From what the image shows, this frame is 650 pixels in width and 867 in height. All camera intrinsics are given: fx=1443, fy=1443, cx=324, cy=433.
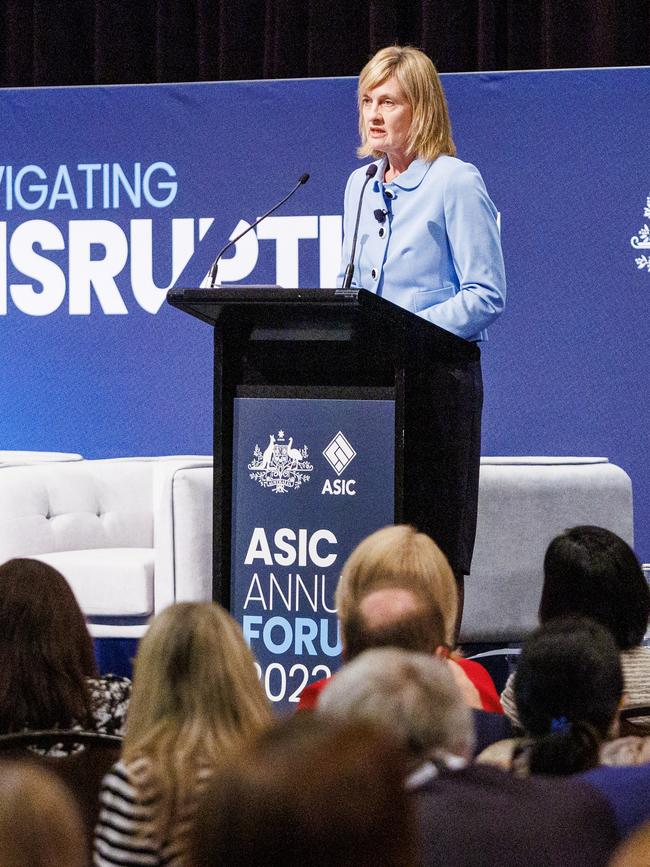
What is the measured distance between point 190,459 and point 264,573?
6.25ft

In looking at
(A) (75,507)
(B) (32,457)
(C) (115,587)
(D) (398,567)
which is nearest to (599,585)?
(D) (398,567)

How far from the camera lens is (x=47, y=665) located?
2133mm

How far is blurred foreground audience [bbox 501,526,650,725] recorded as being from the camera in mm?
2428

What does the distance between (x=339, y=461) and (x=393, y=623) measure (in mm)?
1135

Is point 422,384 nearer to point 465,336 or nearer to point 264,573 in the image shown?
point 465,336

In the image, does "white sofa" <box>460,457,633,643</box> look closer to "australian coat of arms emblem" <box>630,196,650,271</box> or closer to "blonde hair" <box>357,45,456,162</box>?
"australian coat of arms emblem" <box>630,196,650,271</box>

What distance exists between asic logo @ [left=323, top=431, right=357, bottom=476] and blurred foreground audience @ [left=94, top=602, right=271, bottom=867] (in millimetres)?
1287

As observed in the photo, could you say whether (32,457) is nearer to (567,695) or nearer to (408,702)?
(567,695)

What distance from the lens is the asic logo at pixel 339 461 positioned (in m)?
3.08

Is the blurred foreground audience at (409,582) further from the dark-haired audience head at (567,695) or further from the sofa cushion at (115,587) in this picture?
the sofa cushion at (115,587)

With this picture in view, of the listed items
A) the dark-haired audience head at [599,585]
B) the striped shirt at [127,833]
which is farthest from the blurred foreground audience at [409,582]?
the striped shirt at [127,833]

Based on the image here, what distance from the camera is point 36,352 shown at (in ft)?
17.4

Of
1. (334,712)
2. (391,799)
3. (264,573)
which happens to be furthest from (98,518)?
(391,799)

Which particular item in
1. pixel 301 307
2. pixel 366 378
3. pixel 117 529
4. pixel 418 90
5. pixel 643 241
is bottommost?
pixel 117 529
